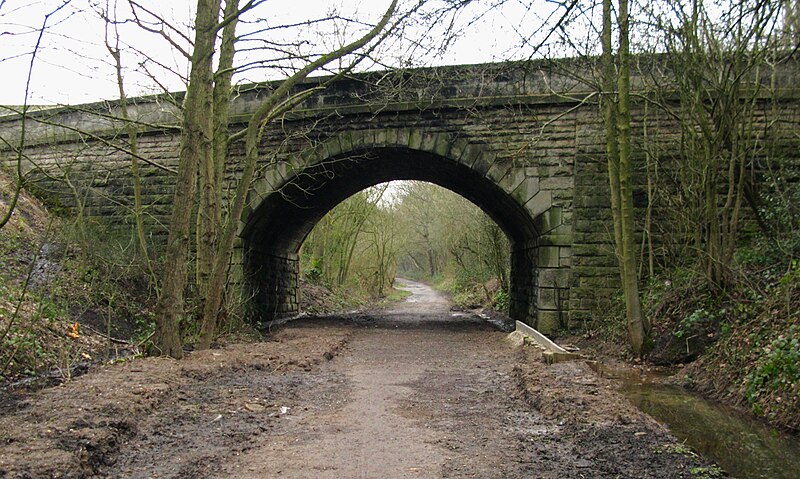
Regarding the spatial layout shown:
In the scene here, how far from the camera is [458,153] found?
37.1 ft

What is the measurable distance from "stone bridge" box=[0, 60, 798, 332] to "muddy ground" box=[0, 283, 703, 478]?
3.88m

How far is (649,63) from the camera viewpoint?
356 inches

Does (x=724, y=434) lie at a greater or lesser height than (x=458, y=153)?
lesser

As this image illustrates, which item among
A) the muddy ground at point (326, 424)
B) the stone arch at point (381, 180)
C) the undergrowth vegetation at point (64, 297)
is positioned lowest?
the muddy ground at point (326, 424)

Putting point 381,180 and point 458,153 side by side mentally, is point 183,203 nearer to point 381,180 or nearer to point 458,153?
point 458,153

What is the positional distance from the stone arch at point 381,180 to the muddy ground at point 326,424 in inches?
165

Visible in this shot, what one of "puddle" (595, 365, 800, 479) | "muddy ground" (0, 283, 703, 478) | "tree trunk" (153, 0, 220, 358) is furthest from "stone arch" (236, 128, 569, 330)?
"puddle" (595, 365, 800, 479)

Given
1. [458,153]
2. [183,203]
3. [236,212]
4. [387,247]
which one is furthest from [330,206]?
[387,247]

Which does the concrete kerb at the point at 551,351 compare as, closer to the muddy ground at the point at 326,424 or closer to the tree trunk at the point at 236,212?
the muddy ground at the point at 326,424

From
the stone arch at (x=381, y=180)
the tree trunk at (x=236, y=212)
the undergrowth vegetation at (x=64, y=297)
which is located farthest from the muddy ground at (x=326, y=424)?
the stone arch at (x=381, y=180)

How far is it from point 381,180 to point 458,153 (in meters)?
5.19

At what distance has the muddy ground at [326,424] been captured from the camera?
11.5ft

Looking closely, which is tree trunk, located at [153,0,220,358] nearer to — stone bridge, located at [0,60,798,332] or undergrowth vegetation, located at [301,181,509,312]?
stone bridge, located at [0,60,798,332]

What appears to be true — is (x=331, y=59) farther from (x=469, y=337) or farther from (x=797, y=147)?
(x=797, y=147)
